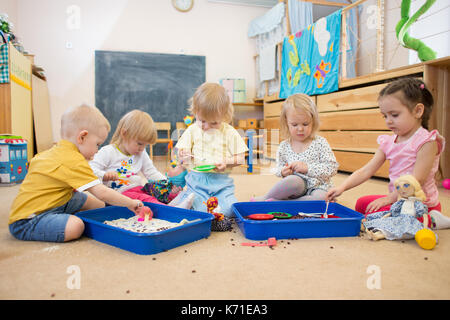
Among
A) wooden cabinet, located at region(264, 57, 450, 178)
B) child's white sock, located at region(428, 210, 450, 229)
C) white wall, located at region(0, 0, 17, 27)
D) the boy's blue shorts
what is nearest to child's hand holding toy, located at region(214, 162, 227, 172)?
the boy's blue shorts

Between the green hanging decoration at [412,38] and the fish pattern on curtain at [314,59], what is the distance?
28.3 inches

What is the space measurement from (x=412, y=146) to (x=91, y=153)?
1.24 metres

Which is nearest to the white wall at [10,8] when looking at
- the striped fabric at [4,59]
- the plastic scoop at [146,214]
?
the striped fabric at [4,59]

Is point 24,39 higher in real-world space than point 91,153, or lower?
higher

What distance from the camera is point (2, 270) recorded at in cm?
88

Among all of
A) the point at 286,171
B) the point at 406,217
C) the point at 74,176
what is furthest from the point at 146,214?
the point at 406,217

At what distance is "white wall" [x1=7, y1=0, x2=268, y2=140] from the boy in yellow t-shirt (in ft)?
13.1

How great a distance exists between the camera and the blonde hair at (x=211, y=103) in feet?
4.60

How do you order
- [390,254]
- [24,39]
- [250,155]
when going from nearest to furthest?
[390,254]
[250,155]
[24,39]

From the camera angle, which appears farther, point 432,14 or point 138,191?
point 432,14

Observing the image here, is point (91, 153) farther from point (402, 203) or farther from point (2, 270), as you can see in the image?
point (402, 203)

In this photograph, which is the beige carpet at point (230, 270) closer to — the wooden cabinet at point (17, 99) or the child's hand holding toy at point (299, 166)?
the child's hand holding toy at point (299, 166)

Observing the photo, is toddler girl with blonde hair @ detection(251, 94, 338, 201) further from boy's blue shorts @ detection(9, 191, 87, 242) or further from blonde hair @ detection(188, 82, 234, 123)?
boy's blue shorts @ detection(9, 191, 87, 242)
